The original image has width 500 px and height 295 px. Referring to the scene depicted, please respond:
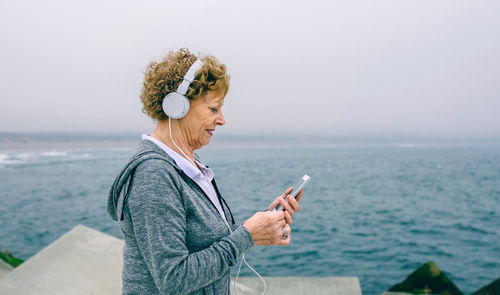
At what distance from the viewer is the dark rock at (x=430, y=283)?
14.9ft

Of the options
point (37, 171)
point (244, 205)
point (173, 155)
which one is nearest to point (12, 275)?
point (173, 155)

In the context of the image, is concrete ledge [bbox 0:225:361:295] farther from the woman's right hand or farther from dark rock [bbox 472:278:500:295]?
the woman's right hand

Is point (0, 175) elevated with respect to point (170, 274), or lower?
lower

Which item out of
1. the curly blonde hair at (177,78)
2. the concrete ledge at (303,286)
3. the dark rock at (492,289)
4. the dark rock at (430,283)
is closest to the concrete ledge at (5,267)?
the concrete ledge at (303,286)

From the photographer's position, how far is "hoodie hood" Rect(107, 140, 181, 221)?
1.07 m

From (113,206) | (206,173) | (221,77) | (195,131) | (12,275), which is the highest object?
(221,77)

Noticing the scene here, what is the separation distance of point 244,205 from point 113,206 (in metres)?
15.7

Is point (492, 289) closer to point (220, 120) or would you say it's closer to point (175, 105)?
point (220, 120)

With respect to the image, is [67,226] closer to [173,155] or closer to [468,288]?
[468,288]

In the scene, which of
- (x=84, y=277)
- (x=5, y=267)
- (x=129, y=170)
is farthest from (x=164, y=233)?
(x=5, y=267)

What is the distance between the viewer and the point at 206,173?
4.60 ft

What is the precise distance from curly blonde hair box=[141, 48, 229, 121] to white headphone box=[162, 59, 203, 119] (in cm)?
2

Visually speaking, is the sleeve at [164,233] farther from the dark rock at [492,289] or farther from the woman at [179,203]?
the dark rock at [492,289]

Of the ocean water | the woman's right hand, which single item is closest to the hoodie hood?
the woman's right hand
